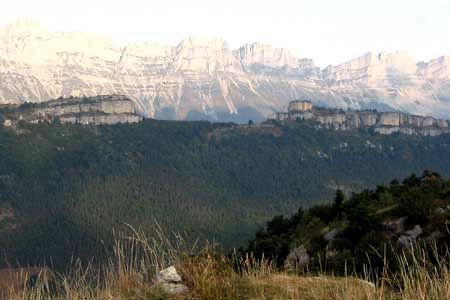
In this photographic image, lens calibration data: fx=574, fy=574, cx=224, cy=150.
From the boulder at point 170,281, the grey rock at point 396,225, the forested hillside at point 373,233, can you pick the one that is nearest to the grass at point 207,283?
the boulder at point 170,281

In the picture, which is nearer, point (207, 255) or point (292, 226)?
point (207, 255)

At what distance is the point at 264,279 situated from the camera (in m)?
10.7

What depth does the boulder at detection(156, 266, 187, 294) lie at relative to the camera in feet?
31.6

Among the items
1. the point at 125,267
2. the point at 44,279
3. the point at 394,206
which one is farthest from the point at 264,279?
the point at 394,206

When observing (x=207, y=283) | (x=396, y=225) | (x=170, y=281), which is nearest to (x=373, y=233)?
(x=396, y=225)

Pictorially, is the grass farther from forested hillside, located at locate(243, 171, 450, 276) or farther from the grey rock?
the grey rock

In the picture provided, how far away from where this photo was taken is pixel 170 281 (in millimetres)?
9938

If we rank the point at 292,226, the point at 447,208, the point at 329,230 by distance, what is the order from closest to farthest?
1. the point at 447,208
2. the point at 329,230
3. the point at 292,226

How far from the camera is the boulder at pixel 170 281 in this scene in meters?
9.62

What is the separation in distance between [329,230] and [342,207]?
978cm

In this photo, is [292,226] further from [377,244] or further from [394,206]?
[377,244]

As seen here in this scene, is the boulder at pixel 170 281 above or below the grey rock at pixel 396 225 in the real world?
above

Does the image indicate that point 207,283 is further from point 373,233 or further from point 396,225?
point 396,225

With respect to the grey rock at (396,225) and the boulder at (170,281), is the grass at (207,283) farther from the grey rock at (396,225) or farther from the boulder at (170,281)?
the grey rock at (396,225)
